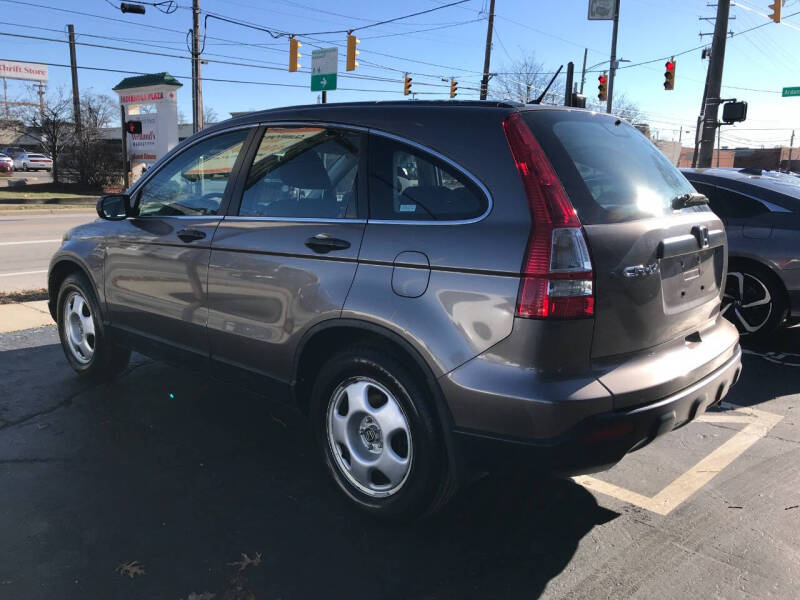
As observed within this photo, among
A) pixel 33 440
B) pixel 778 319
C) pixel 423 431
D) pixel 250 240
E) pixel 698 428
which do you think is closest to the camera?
pixel 423 431

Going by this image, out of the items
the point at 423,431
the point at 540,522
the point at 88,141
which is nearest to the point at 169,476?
the point at 423,431

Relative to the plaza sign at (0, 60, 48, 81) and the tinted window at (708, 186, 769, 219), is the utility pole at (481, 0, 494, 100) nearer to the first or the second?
the tinted window at (708, 186, 769, 219)

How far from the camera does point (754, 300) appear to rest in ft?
19.4

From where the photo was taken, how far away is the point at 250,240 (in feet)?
11.2

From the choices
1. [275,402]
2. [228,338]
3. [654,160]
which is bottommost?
[275,402]

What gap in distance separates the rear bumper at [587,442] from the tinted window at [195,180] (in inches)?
83.1

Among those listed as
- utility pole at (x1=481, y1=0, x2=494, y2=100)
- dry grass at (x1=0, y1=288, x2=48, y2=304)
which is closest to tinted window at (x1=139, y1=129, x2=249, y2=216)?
dry grass at (x1=0, y1=288, x2=48, y2=304)

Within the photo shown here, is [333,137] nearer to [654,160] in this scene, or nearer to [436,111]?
[436,111]

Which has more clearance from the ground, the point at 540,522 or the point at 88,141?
the point at 88,141

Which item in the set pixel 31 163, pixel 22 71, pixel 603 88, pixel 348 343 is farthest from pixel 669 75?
pixel 22 71

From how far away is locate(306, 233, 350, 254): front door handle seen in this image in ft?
9.82

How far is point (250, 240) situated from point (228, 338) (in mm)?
563

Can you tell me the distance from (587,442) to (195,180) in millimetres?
2784

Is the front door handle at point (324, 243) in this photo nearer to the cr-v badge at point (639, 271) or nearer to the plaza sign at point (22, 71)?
the cr-v badge at point (639, 271)
